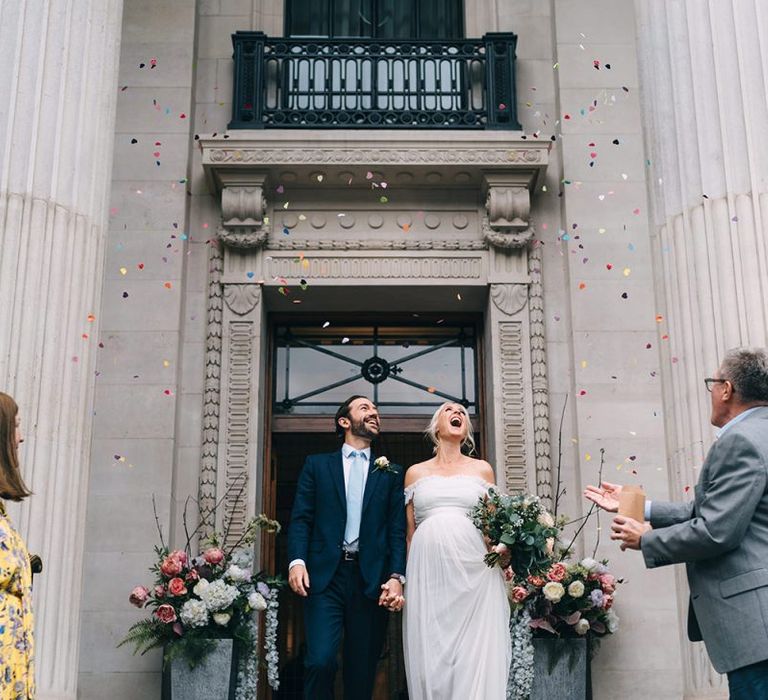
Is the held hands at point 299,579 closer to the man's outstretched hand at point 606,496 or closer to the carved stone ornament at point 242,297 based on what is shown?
the man's outstretched hand at point 606,496

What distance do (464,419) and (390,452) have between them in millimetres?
3145

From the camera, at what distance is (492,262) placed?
10.7 metres

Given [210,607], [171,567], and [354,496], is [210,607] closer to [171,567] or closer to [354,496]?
[171,567]

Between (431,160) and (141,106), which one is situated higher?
(141,106)

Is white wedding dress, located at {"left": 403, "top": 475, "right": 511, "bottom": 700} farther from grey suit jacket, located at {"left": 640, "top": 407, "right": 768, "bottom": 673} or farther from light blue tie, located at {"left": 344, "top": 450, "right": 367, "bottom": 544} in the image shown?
grey suit jacket, located at {"left": 640, "top": 407, "right": 768, "bottom": 673}

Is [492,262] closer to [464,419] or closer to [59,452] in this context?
[464,419]

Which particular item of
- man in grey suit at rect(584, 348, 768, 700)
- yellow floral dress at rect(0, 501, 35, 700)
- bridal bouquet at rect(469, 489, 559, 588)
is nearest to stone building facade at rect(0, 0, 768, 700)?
bridal bouquet at rect(469, 489, 559, 588)

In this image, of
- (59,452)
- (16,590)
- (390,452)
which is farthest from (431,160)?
(16,590)

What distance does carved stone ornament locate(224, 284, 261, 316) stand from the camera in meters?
10.5

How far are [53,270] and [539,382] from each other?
177 inches

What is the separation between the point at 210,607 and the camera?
27.0 ft

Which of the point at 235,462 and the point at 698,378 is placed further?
the point at 235,462

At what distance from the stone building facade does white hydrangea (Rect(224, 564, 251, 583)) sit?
1.46m

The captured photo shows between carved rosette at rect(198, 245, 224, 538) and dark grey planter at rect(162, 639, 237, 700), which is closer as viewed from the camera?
dark grey planter at rect(162, 639, 237, 700)
